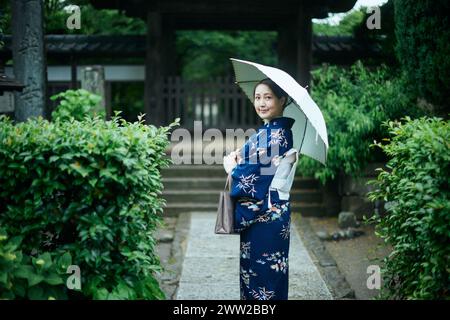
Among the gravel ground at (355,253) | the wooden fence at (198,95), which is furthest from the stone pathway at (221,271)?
the wooden fence at (198,95)

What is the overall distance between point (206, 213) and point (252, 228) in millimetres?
5288

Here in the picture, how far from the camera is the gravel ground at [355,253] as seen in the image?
18.9 feet

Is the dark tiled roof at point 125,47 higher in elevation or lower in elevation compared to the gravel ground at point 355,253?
higher

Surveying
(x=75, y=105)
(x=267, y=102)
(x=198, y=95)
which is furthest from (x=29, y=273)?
(x=198, y=95)

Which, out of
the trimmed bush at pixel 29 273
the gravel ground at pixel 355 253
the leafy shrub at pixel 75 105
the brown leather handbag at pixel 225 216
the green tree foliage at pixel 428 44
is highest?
the green tree foliage at pixel 428 44

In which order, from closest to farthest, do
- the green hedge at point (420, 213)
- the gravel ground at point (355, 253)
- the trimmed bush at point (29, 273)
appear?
the trimmed bush at point (29, 273) < the green hedge at point (420, 213) < the gravel ground at point (355, 253)

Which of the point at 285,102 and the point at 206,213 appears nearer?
the point at 285,102

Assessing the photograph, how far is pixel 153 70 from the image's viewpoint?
38.5 ft

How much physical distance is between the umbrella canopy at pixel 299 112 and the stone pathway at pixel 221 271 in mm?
1698

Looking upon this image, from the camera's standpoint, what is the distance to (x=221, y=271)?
20.1ft

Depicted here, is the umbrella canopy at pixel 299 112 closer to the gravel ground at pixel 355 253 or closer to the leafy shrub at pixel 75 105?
the gravel ground at pixel 355 253
